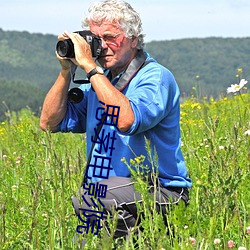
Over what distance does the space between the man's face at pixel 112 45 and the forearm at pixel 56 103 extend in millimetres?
325

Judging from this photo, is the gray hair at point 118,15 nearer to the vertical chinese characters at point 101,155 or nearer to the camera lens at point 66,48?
the camera lens at point 66,48

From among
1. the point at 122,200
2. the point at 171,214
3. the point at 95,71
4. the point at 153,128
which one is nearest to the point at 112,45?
the point at 95,71

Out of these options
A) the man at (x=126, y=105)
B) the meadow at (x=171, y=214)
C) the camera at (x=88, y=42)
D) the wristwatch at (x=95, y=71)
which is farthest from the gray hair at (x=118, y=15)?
the meadow at (x=171, y=214)

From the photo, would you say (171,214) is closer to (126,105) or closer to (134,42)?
(126,105)

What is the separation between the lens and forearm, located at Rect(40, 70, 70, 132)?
3588 millimetres

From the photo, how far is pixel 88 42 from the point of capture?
10.4 feet

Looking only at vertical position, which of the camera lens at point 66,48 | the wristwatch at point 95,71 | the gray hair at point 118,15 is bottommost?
the wristwatch at point 95,71

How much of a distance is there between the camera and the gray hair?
Answer: 0.10 m

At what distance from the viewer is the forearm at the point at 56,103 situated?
3.59 m

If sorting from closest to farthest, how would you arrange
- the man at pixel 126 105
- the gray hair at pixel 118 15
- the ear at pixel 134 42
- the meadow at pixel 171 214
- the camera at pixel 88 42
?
the meadow at pixel 171 214
the man at pixel 126 105
the camera at pixel 88 42
the gray hair at pixel 118 15
the ear at pixel 134 42

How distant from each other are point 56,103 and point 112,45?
552 millimetres

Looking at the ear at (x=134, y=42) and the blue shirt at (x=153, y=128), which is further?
the ear at (x=134, y=42)

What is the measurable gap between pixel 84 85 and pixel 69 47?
1.75 feet

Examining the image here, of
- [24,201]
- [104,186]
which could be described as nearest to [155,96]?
[104,186]
